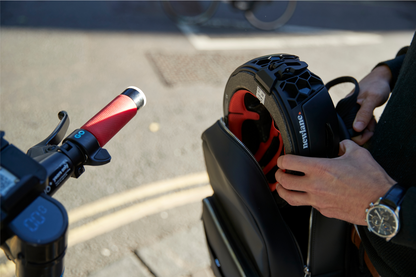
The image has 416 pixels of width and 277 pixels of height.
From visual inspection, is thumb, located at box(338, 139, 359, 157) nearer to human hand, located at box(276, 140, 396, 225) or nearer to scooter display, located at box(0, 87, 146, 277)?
human hand, located at box(276, 140, 396, 225)

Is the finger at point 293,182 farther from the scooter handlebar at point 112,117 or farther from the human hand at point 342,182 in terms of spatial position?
the scooter handlebar at point 112,117

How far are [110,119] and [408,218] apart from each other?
2.97 ft

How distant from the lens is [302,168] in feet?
3.43

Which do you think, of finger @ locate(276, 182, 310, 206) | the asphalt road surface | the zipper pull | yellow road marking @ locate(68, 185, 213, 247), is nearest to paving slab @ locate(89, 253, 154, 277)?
the asphalt road surface

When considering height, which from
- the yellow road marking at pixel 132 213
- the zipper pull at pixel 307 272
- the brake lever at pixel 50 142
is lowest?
the yellow road marking at pixel 132 213

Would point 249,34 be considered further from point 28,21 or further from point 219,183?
point 219,183

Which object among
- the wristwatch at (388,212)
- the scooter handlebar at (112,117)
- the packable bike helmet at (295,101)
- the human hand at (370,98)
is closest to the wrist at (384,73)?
the human hand at (370,98)

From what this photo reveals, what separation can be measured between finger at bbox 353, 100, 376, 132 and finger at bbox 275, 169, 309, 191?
488 millimetres

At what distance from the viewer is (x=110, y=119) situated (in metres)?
0.99

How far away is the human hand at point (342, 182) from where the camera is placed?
1026 millimetres

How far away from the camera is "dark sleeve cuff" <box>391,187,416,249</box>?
0.95 metres

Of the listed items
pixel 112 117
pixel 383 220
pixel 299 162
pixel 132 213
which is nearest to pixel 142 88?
pixel 132 213

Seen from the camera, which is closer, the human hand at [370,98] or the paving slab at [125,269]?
the human hand at [370,98]

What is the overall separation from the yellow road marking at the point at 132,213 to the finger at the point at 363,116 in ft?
6.33
